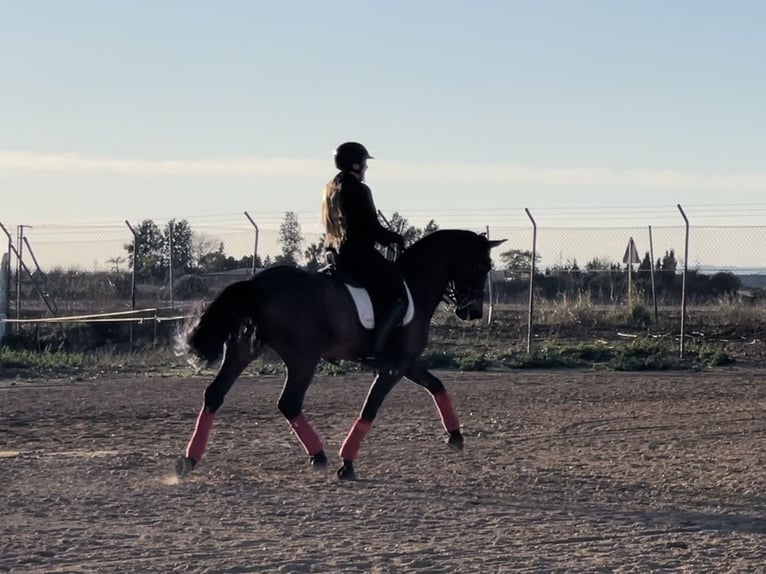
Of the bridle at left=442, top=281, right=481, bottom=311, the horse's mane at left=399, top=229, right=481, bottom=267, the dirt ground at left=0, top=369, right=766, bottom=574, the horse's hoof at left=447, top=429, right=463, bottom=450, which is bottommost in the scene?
the dirt ground at left=0, top=369, right=766, bottom=574

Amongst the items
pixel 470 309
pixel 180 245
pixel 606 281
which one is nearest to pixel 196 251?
pixel 180 245

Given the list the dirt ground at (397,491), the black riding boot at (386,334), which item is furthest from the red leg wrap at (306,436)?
the black riding boot at (386,334)

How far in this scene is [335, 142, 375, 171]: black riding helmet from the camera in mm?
9219

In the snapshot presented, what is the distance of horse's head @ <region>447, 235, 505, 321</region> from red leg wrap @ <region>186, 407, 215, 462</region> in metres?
2.33

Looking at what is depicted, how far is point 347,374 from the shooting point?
60.7ft

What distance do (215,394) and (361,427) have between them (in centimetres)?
111

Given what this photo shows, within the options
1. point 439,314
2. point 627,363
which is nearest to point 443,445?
point 627,363

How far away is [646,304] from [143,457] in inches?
809

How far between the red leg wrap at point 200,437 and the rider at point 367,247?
1.32 m

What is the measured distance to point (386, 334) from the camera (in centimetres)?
904

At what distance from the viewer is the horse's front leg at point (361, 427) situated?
28.6 feet

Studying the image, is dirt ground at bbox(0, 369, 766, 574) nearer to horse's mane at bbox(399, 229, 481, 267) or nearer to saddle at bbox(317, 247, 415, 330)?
saddle at bbox(317, 247, 415, 330)

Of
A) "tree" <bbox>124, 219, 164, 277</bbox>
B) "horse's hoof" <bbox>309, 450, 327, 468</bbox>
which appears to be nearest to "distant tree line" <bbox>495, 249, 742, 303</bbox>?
"tree" <bbox>124, 219, 164, 277</bbox>

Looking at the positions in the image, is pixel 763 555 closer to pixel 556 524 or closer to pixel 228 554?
pixel 556 524
